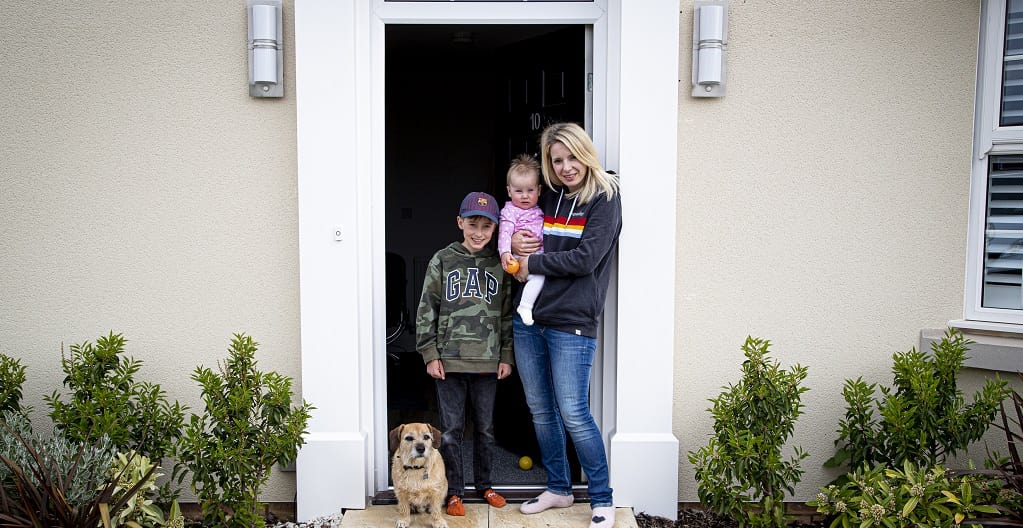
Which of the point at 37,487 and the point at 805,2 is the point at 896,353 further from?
the point at 37,487

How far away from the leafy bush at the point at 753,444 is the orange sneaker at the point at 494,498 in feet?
3.16

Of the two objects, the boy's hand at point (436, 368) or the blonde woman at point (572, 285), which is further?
the boy's hand at point (436, 368)

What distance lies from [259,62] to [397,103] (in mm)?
5300

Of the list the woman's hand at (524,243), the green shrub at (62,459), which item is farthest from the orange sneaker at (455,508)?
the green shrub at (62,459)

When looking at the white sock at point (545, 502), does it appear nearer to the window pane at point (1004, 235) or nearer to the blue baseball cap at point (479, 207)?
the blue baseball cap at point (479, 207)

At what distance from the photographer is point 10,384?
3494 millimetres

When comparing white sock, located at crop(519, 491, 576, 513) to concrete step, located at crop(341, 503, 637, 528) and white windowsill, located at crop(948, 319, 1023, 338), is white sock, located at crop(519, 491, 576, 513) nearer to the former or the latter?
concrete step, located at crop(341, 503, 637, 528)

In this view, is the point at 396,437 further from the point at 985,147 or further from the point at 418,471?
the point at 985,147

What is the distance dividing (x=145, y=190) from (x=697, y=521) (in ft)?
10.4

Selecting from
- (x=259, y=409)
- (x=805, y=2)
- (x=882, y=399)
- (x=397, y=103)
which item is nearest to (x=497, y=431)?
(x=259, y=409)

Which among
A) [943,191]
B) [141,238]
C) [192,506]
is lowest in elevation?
[192,506]

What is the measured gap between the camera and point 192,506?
12.4 feet

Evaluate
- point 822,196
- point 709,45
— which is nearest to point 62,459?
point 709,45

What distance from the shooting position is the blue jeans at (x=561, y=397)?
3416 mm
